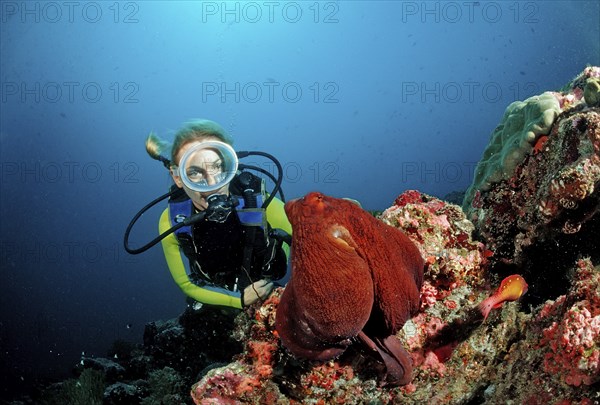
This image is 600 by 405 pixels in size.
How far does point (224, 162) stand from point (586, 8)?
5178 centimetres

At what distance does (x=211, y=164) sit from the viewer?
4.24m

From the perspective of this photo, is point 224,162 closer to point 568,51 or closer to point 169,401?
point 169,401

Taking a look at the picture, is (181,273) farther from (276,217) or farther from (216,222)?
(276,217)

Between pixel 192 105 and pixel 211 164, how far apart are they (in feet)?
344

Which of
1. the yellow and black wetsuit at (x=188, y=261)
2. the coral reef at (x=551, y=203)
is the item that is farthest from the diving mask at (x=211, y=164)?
the coral reef at (x=551, y=203)

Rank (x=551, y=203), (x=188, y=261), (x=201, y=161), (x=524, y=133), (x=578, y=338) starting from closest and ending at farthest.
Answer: (x=578, y=338) → (x=551, y=203) → (x=524, y=133) → (x=201, y=161) → (x=188, y=261)

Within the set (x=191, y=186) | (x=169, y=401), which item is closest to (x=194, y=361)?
(x=169, y=401)

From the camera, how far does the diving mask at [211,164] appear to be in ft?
13.8

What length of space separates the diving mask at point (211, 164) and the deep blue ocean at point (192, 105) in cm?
2712

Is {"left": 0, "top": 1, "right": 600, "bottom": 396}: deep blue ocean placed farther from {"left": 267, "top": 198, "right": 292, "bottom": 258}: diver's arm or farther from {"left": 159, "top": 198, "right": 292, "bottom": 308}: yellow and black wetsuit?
{"left": 267, "top": 198, "right": 292, "bottom": 258}: diver's arm

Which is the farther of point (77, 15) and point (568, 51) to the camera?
point (77, 15)

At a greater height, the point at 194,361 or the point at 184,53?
the point at 184,53

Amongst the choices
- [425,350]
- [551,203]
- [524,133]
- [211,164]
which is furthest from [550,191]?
[211,164]

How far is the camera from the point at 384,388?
92.7 inches
